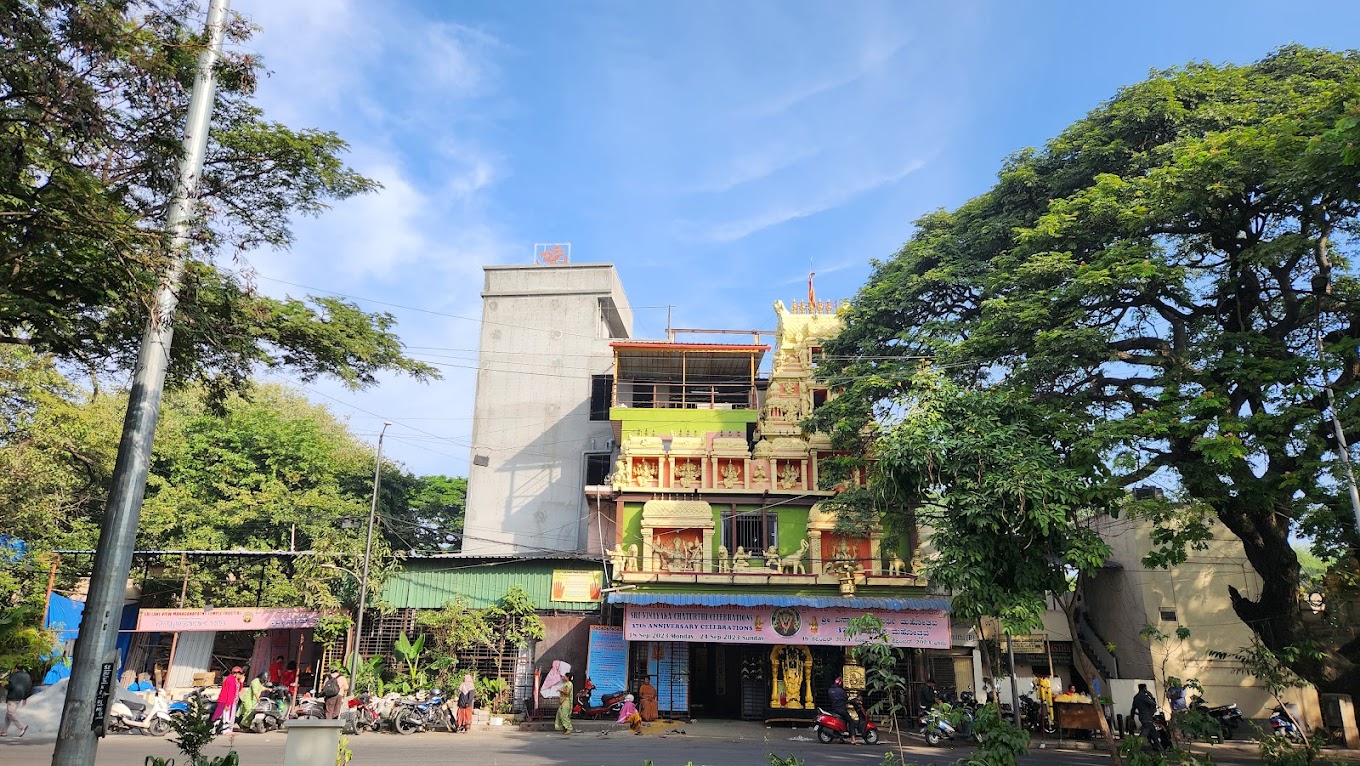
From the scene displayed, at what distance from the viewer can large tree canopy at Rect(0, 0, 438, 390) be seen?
6.98 metres

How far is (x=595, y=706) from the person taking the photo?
67.2 ft

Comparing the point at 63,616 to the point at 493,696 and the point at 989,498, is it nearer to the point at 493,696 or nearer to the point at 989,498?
the point at 493,696

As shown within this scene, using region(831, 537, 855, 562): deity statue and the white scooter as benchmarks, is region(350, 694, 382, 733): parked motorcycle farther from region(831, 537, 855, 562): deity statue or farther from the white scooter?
region(831, 537, 855, 562): deity statue

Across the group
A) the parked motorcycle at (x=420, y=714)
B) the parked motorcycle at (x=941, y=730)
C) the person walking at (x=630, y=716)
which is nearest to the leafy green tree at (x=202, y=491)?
the parked motorcycle at (x=420, y=714)

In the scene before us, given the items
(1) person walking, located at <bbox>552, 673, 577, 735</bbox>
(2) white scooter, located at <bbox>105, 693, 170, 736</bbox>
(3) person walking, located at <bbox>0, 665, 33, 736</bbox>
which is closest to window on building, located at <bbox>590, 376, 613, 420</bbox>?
(1) person walking, located at <bbox>552, 673, 577, 735</bbox>

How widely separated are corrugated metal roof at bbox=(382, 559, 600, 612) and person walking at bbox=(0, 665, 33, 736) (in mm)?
7835

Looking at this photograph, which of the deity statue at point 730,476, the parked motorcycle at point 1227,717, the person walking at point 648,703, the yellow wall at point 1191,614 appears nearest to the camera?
the parked motorcycle at point 1227,717

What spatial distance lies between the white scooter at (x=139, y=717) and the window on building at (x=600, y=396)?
712 inches

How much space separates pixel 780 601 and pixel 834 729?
3.61 m

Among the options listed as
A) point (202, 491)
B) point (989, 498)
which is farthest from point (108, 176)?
point (202, 491)

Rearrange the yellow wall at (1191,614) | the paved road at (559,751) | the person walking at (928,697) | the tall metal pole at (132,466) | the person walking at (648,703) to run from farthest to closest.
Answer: the yellow wall at (1191,614), the person walking at (648,703), the person walking at (928,697), the paved road at (559,751), the tall metal pole at (132,466)

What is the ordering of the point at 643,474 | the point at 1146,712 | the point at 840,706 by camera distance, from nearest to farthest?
the point at 1146,712, the point at 840,706, the point at 643,474

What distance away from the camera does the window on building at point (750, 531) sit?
79.6ft

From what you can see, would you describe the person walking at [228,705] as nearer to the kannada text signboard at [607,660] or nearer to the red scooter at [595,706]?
the red scooter at [595,706]
